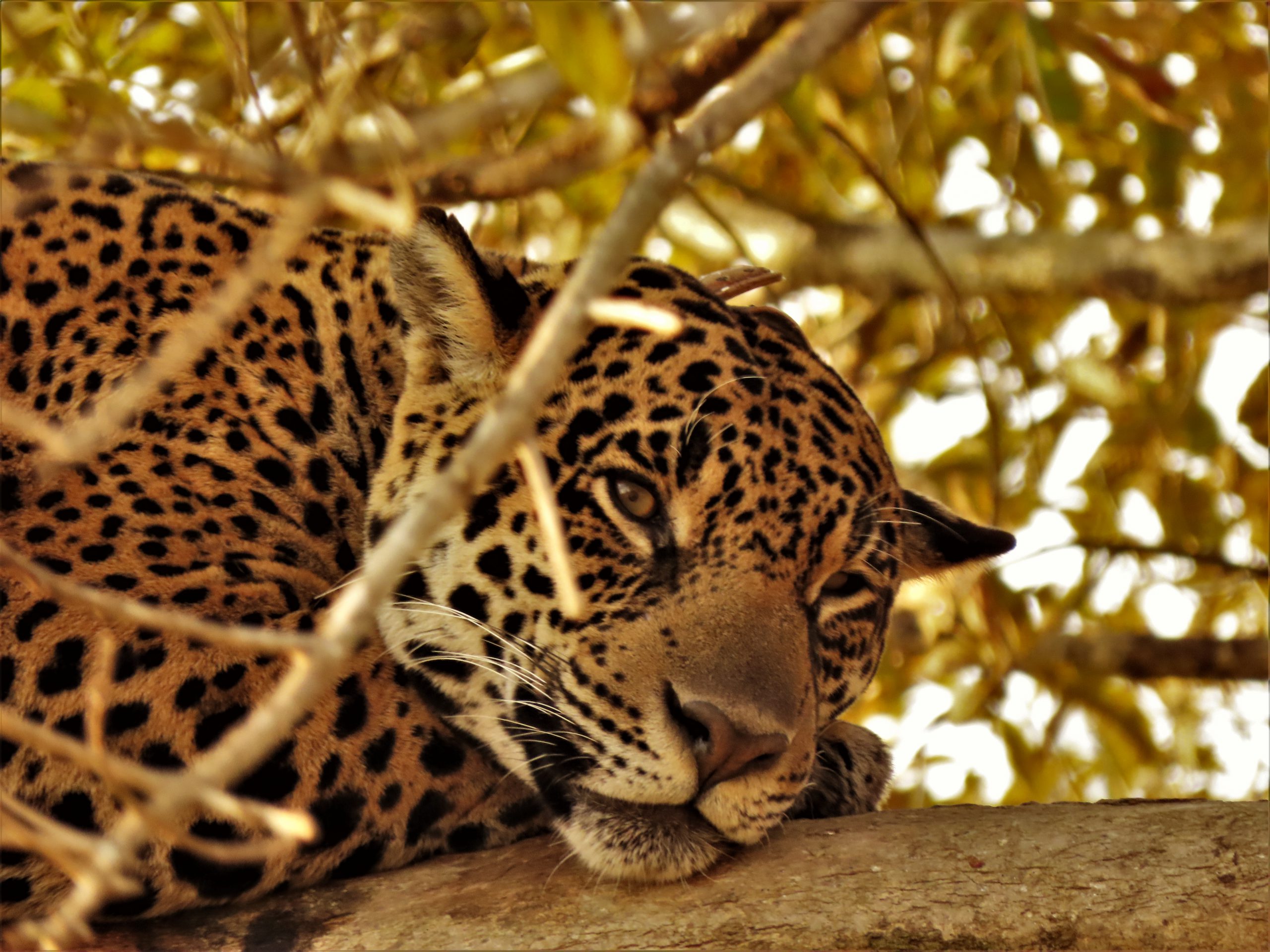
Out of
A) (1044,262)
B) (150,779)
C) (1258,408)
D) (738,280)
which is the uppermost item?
(1044,262)

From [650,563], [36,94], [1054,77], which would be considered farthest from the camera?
[1054,77]

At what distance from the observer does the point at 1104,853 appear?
310cm

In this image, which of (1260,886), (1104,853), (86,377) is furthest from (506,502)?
(1260,886)

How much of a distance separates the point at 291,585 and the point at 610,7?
5.95ft

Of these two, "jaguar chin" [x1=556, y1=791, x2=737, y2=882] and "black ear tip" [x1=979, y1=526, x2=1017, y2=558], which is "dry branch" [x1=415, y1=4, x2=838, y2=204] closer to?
"black ear tip" [x1=979, y1=526, x2=1017, y2=558]

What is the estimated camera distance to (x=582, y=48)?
216 centimetres

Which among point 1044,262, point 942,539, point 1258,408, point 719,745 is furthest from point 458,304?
point 1258,408

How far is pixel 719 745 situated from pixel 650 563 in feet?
1.88

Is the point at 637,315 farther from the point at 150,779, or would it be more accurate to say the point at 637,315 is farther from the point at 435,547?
the point at 435,547

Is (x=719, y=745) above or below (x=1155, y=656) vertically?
below

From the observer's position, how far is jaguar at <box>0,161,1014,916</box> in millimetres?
3203

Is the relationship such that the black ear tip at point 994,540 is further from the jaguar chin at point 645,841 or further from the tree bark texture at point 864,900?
the jaguar chin at point 645,841

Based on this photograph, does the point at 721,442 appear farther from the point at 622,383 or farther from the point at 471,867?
the point at 471,867

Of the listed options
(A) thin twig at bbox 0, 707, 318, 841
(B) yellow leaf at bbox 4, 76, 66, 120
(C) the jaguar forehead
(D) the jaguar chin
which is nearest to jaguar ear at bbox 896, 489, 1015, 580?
(C) the jaguar forehead
